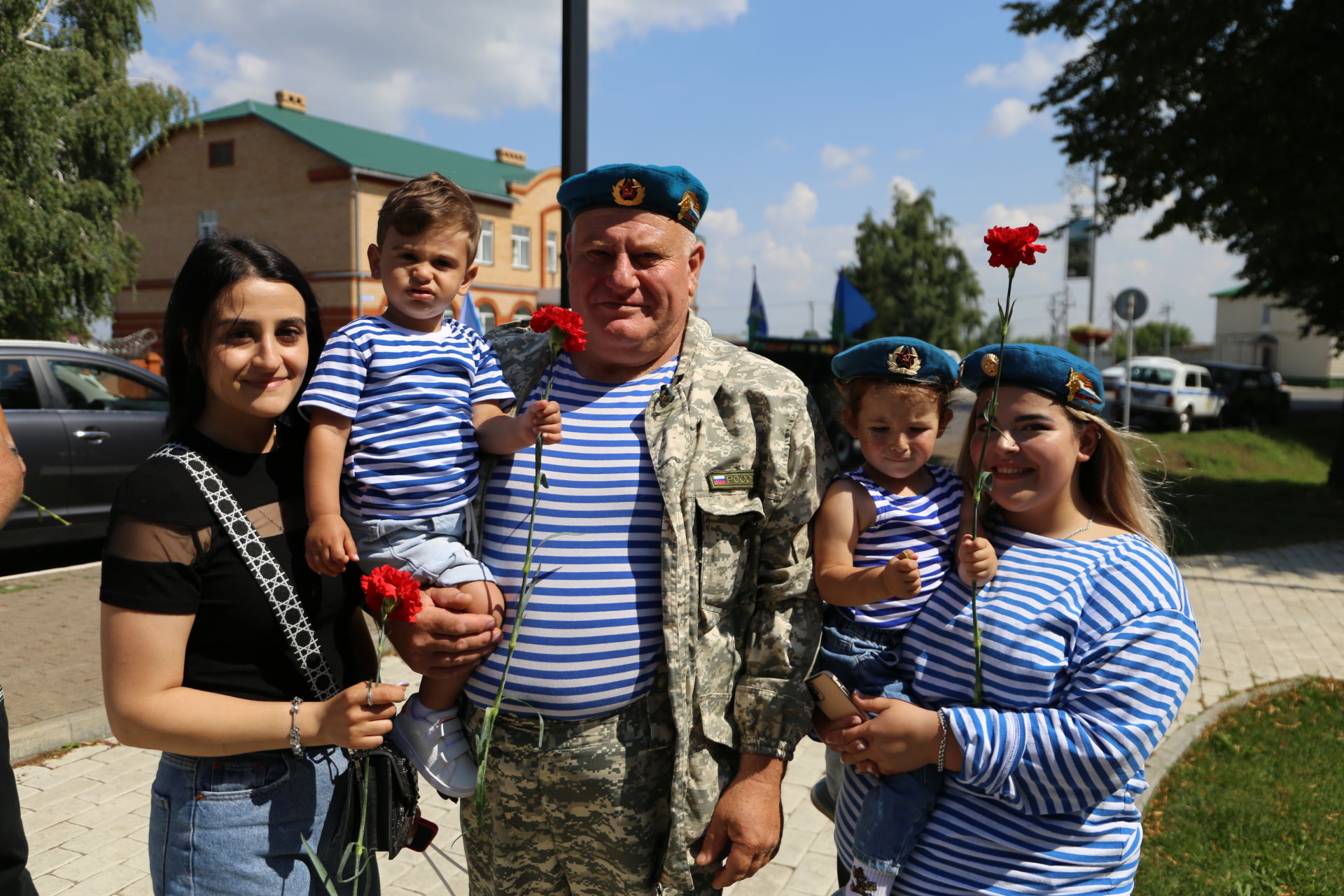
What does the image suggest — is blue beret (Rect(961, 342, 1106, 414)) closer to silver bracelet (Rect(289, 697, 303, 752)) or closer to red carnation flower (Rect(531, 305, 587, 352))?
red carnation flower (Rect(531, 305, 587, 352))

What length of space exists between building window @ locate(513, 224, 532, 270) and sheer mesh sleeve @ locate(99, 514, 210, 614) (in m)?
35.2

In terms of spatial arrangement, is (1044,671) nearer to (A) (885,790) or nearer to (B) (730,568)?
(A) (885,790)

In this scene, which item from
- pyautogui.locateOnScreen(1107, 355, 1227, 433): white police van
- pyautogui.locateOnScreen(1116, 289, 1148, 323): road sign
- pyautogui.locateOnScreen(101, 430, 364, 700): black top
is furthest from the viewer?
pyautogui.locateOnScreen(1107, 355, 1227, 433): white police van

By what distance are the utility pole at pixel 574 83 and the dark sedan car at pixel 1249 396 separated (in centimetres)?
2858

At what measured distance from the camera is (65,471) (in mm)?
7988

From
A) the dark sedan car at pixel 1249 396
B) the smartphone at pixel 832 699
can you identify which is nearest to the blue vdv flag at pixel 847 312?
the smartphone at pixel 832 699

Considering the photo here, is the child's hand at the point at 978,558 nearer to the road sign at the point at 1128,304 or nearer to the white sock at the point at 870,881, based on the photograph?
the white sock at the point at 870,881

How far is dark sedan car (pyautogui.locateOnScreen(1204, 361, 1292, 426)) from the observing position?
92.6 feet

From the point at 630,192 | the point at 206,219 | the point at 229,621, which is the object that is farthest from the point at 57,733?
the point at 206,219

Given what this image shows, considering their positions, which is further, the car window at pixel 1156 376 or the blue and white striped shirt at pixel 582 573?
the car window at pixel 1156 376

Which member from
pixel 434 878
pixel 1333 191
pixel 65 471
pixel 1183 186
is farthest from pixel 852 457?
pixel 434 878

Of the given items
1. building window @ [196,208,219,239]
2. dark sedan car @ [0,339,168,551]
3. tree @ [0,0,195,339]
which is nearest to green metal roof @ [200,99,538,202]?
building window @ [196,208,219,239]

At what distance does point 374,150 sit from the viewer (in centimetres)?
3378

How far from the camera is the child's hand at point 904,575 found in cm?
187
